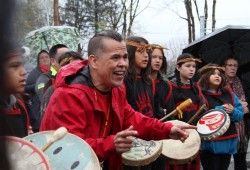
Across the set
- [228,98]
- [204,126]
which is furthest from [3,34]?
[228,98]

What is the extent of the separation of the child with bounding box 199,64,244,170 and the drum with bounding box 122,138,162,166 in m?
1.48

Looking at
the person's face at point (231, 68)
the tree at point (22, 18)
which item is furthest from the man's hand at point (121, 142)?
the person's face at point (231, 68)

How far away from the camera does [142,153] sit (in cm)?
345

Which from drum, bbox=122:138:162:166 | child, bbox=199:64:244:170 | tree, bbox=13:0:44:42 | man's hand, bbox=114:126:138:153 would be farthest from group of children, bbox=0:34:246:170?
tree, bbox=13:0:44:42

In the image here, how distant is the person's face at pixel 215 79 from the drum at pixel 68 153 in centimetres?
344

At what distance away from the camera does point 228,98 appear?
5.23 meters

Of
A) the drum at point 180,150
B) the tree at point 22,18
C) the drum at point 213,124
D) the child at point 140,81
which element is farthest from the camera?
the drum at point 213,124

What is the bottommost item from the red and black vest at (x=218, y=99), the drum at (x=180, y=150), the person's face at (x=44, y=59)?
the drum at (x=180, y=150)

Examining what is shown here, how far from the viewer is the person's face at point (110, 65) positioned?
2.69 metres

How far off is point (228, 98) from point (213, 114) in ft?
2.27

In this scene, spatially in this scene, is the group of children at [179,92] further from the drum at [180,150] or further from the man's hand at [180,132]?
the man's hand at [180,132]

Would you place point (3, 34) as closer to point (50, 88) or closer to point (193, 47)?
point (50, 88)

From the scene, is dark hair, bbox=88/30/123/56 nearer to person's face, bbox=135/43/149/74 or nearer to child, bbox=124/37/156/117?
child, bbox=124/37/156/117

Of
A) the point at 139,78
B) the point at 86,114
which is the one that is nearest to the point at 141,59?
the point at 139,78
